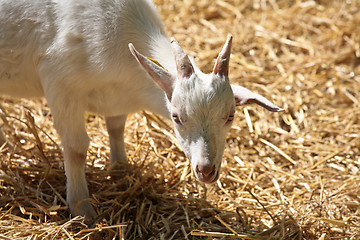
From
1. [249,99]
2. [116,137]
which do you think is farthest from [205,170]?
[116,137]

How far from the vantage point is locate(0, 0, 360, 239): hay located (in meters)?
3.27

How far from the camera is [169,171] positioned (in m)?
3.94

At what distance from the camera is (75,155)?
3.27 m

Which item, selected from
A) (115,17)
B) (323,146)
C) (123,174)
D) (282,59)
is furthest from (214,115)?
(282,59)

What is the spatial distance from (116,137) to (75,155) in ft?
2.01

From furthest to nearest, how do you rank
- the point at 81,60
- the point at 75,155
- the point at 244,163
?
the point at 244,163 < the point at 75,155 < the point at 81,60

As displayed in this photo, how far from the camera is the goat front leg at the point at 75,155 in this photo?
10.4 feet

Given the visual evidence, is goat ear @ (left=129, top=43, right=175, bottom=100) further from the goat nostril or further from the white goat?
the goat nostril

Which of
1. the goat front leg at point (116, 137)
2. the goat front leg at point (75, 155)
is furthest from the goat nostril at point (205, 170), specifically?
the goat front leg at point (116, 137)

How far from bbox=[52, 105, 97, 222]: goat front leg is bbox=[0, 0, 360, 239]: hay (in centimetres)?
10

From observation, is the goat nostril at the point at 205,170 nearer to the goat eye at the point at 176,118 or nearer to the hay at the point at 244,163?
the goat eye at the point at 176,118

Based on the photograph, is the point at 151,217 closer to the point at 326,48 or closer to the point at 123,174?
the point at 123,174

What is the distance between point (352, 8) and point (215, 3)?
1.82 metres

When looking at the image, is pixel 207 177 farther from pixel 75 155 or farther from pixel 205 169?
pixel 75 155
